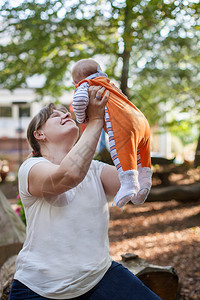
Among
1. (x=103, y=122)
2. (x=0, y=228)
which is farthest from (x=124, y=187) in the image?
(x=0, y=228)

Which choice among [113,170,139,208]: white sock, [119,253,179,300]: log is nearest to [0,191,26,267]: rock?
[119,253,179,300]: log

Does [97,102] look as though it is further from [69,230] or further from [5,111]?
[5,111]

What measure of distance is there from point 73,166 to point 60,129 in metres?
0.28

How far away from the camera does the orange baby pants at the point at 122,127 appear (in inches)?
51.4

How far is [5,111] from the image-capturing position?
23047mm

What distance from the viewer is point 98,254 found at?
1.40m

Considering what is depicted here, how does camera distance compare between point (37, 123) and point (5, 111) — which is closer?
point (37, 123)

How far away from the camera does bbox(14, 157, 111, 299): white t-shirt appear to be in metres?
1.33

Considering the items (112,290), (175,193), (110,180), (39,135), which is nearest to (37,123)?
(39,135)

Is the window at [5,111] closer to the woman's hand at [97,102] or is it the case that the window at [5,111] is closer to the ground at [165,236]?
the ground at [165,236]

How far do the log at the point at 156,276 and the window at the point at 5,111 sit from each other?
2171 centimetres

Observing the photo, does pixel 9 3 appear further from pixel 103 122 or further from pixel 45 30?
pixel 103 122

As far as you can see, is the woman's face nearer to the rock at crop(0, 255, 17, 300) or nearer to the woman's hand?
the woman's hand

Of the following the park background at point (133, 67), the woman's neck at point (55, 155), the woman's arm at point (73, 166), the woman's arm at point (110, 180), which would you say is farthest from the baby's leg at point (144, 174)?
the park background at point (133, 67)
